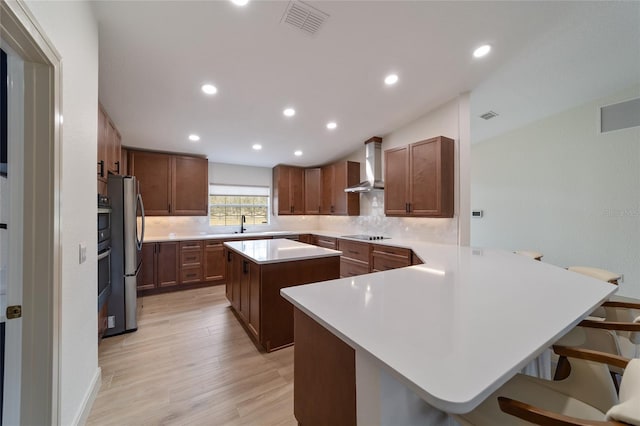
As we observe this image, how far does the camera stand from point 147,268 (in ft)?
12.1

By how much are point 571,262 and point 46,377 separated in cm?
561

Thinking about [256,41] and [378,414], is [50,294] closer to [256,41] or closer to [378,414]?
[378,414]

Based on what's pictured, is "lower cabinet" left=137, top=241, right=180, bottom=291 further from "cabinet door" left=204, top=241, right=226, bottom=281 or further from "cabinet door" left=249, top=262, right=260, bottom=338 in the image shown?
"cabinet door" left=249, top=262, right=260, bottom=338

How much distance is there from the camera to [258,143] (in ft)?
13.6

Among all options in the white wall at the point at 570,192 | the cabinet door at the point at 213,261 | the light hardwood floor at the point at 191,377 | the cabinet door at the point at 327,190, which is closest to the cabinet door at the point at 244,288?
the light hardwood floor at the point at 191,377

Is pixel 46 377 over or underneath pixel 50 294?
underneath

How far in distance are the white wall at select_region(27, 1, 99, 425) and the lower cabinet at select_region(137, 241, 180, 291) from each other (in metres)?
2.29

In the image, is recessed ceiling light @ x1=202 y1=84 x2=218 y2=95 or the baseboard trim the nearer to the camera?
the baseboard trim

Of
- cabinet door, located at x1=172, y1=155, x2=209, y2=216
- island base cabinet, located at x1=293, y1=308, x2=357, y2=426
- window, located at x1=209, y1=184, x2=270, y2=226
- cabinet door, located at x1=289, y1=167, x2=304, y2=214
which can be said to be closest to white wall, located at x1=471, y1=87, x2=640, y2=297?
cabinet door, located at x1=289, y1=167, x2=304, y2=214

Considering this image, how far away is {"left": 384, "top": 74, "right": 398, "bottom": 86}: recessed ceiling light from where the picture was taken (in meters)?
2.50

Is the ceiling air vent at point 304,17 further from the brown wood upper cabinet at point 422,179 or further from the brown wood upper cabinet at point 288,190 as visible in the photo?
the brown wood upper cabinet at point 288,190

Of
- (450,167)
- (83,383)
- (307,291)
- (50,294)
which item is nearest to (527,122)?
(450,167)

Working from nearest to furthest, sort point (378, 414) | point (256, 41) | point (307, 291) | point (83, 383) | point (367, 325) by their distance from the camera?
point (378, 414) < point (367, 325) < point (307, 291) < point (83, 383) < point (256, 41)

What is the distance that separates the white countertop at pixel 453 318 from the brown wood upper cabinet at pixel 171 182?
12.9 ft
